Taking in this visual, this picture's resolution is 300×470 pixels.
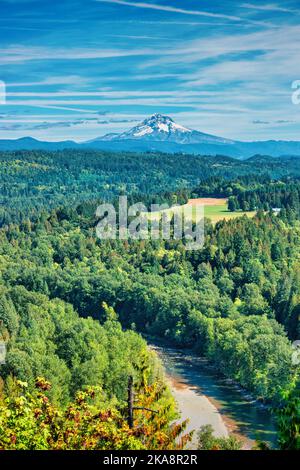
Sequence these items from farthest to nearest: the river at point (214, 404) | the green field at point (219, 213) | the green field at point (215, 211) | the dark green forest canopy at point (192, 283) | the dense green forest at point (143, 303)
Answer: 1. the green field at point (215, 211)
2. the green field at point (219, 213)
3. the dark green forest canopy at point (192, 283)
4. the river at point (214, 404)
5. the dense green forest at point (143, 303)

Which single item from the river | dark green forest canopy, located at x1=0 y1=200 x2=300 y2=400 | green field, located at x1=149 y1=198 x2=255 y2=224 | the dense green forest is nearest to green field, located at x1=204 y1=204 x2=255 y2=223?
green field, located at x1=149 y1=198 x2=255 y2=224

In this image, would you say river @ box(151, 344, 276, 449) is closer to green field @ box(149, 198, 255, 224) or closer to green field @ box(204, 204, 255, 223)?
green field @ box(149, 198, 255, 224)

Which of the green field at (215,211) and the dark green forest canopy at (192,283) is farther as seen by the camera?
the green field at (215,211)

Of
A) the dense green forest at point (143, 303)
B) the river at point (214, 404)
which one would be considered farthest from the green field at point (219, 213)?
the river at point (214, 404)

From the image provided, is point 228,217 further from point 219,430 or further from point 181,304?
point 219,430

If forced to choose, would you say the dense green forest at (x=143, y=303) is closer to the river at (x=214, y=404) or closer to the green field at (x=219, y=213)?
the river at (x=214, y=404)

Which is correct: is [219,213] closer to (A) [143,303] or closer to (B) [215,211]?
(B) [215,211]

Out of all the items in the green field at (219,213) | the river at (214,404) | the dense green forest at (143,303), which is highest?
the green field at (219,213)

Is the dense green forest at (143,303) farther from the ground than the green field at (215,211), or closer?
closer

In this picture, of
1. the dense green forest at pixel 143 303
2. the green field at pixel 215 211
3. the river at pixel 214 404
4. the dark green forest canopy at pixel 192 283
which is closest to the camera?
the dense green forest at pixel 143 303
